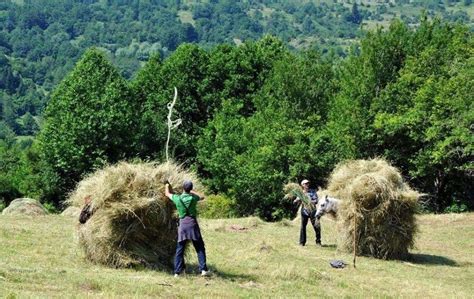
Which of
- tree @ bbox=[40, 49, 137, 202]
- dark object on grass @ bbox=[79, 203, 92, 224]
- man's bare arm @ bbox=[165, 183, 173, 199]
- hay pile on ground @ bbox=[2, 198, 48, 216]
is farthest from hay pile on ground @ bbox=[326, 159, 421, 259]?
tree @ bbox=[40, 49, 137, 202]

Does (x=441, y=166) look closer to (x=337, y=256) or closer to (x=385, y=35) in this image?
(x=385, y=35)

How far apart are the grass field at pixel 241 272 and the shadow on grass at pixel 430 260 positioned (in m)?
0.04

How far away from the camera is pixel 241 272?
1714 centimetres

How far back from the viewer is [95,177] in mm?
16344

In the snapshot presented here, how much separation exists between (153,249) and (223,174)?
35.6m

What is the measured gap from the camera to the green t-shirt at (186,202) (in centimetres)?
1540

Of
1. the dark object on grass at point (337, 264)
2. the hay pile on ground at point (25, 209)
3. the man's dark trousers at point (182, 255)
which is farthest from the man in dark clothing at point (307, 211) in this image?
the hay pile on ground at point (25, 209)

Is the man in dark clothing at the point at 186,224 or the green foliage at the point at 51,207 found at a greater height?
the man in dark clothing at the point at 186,224

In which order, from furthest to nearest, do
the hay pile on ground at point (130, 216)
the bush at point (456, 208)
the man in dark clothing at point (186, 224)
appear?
1. the bush at point (456, 208)
2. the hay pile on ground at point (130, 216)
3. the man in dark clothing at point (186, 224)

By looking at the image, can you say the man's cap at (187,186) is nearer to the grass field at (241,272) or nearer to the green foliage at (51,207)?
the grass field at (241,272)

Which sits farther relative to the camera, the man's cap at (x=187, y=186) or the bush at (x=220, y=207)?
Answer: the bush at (x=220, y=207)

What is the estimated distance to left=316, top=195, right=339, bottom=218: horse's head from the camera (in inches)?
880

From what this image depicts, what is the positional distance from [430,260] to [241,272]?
881cm

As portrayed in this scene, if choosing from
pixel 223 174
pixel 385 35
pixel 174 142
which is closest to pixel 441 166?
pixel 385 35
